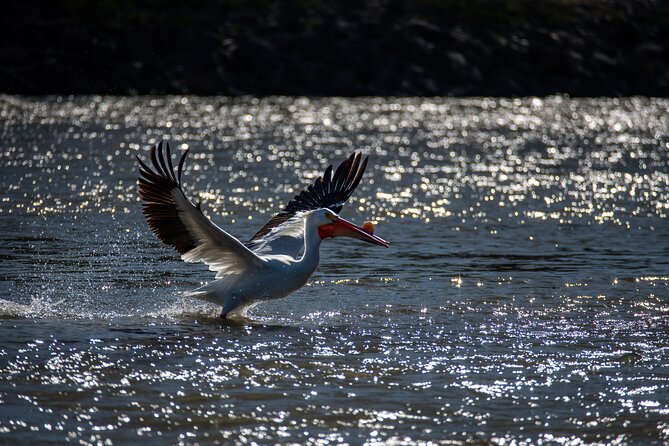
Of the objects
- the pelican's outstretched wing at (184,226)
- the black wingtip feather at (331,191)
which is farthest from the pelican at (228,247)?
the black wingtip feather at (331,191)

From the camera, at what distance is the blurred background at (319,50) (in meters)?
52.2

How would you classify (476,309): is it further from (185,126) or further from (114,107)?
(114,107)

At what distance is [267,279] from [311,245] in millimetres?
469

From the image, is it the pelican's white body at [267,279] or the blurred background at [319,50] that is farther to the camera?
the blurred background at [319,50]

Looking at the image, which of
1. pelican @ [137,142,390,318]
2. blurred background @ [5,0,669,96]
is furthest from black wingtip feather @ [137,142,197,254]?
blurred background @ [5,0,669,96]

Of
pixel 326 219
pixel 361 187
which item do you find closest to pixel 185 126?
pixel 361 187

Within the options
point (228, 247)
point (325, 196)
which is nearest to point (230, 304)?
point (228, 247)

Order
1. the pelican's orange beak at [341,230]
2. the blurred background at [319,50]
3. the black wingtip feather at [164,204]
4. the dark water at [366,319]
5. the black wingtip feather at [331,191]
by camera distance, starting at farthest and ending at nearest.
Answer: the blurred background at [319,50] < the black wingtip feather at [331,191] < the pelican's orange beak at [341,230] < the black wingtip feather at [164,204] < the dark water at [366,319]

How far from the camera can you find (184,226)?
366 inches

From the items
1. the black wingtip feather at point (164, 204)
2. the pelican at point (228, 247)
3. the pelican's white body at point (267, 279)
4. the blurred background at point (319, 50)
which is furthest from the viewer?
the blurred background at point (319, 50)

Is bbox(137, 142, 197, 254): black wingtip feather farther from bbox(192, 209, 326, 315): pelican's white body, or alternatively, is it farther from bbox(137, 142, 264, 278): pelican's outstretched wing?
bbox(192, 209, 326, 315): pelican's white body

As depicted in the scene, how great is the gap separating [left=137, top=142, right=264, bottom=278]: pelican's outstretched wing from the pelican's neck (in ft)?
1.26

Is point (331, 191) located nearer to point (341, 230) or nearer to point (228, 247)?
point (341, 230)

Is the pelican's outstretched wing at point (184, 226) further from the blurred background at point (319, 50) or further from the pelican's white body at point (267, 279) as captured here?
the blurred background at point (319, 50)
